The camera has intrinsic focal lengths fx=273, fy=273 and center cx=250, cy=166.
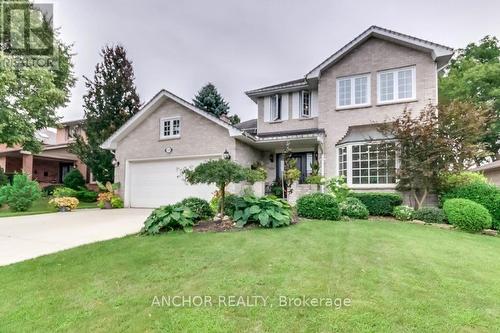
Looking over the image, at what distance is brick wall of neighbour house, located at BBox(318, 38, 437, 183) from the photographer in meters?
12.3

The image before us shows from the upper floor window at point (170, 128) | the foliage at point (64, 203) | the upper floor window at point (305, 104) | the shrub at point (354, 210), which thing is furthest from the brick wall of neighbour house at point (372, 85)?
the foliage at point (64, 203)

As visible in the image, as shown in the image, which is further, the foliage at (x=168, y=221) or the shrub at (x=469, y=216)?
the shrub at (x=469, y=216)

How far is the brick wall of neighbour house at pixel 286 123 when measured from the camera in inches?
591

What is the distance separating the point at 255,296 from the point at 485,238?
7469 millimetres

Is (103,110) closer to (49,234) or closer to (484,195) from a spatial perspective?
(49,234)

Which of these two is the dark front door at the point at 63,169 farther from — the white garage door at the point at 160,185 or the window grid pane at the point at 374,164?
the window grid pane at the point at 374,164

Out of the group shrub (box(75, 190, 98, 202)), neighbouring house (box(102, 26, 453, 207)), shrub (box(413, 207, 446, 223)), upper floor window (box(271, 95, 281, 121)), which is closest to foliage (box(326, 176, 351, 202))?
neighbouring house (box(102, 26, 453, 207))

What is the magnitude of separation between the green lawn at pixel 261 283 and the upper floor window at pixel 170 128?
9076 millimetres

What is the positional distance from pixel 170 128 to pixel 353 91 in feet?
32.3

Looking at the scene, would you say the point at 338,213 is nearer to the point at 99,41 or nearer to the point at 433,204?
the point at 433,204

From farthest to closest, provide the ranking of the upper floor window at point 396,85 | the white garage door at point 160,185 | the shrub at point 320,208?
the white garage door at point 160,185
the upper floor window at point 396,85
the shrub at point 320,208

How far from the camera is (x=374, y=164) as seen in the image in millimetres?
12219

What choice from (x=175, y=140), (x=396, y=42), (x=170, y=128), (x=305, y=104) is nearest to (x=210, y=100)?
(x=170, y=128)

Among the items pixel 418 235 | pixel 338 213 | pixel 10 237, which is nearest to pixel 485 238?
pixel 418 235
